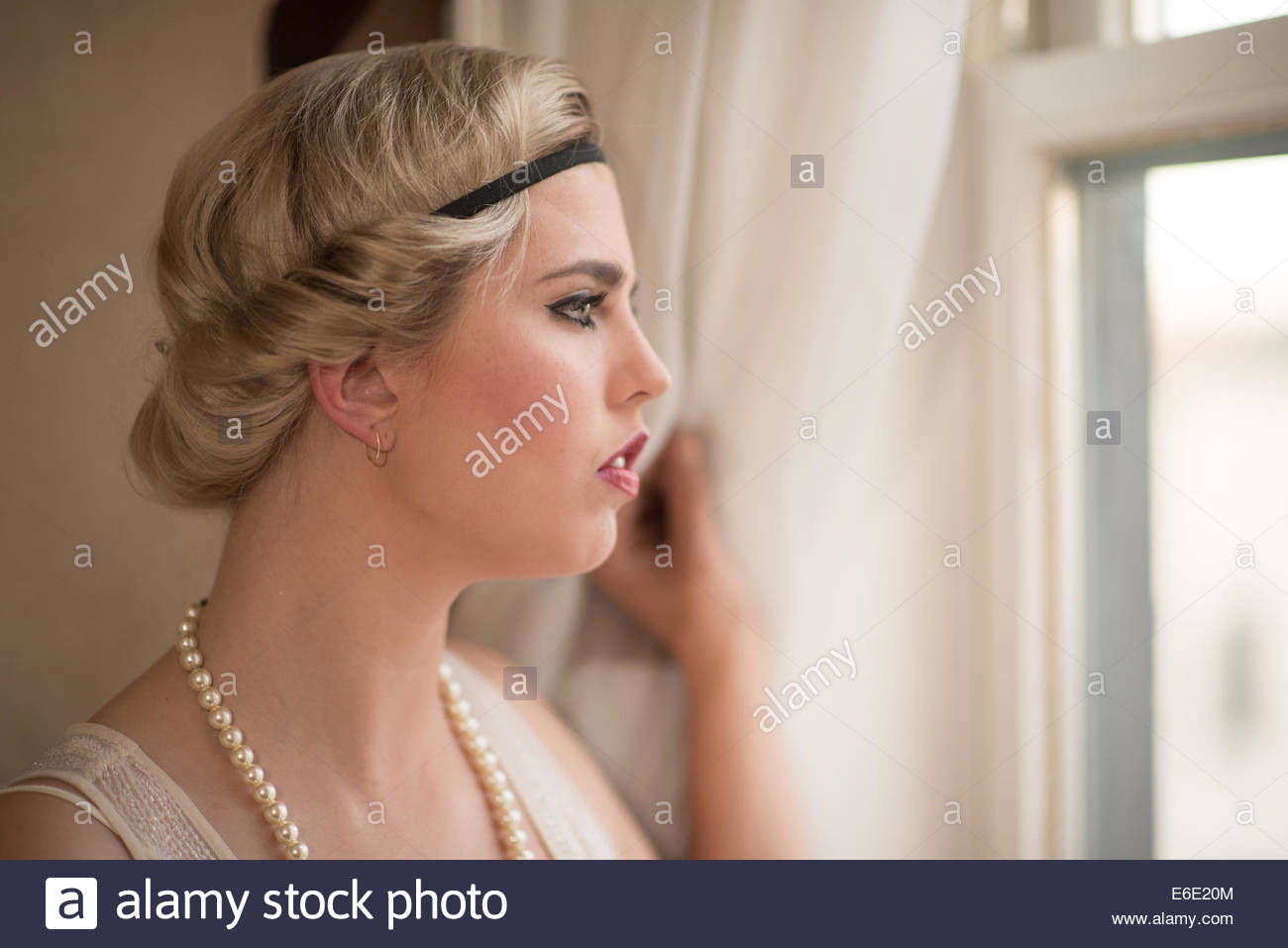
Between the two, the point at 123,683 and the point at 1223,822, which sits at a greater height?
the point at 123,683

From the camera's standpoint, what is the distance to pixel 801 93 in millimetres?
1053

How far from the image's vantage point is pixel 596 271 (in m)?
0.85

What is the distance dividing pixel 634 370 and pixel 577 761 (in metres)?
0.51

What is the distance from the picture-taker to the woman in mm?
790

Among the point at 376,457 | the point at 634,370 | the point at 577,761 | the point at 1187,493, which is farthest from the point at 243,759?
the point at 1187,493

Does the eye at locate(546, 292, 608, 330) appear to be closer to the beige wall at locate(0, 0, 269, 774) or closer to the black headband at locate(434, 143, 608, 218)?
the black headband at locate(434, 143, 608, 218)

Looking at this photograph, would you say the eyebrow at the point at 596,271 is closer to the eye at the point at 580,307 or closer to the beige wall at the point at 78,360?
the eye at the point at 580,307

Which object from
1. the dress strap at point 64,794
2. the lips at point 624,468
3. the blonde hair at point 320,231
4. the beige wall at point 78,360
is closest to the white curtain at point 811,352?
the lips at point 624,468

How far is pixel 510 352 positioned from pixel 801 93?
1.66ft

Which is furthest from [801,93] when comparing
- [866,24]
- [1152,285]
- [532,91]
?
[1152,285]

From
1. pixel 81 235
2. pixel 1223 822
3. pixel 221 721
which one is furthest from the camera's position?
pixel 1223 822

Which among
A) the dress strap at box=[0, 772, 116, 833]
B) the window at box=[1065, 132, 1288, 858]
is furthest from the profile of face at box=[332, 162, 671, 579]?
the window at box=[1065, 132, 1288, 858]

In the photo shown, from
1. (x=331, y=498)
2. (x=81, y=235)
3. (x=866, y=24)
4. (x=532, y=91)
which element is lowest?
(x=331, y=498)

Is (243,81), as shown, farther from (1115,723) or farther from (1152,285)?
(1115,723)
